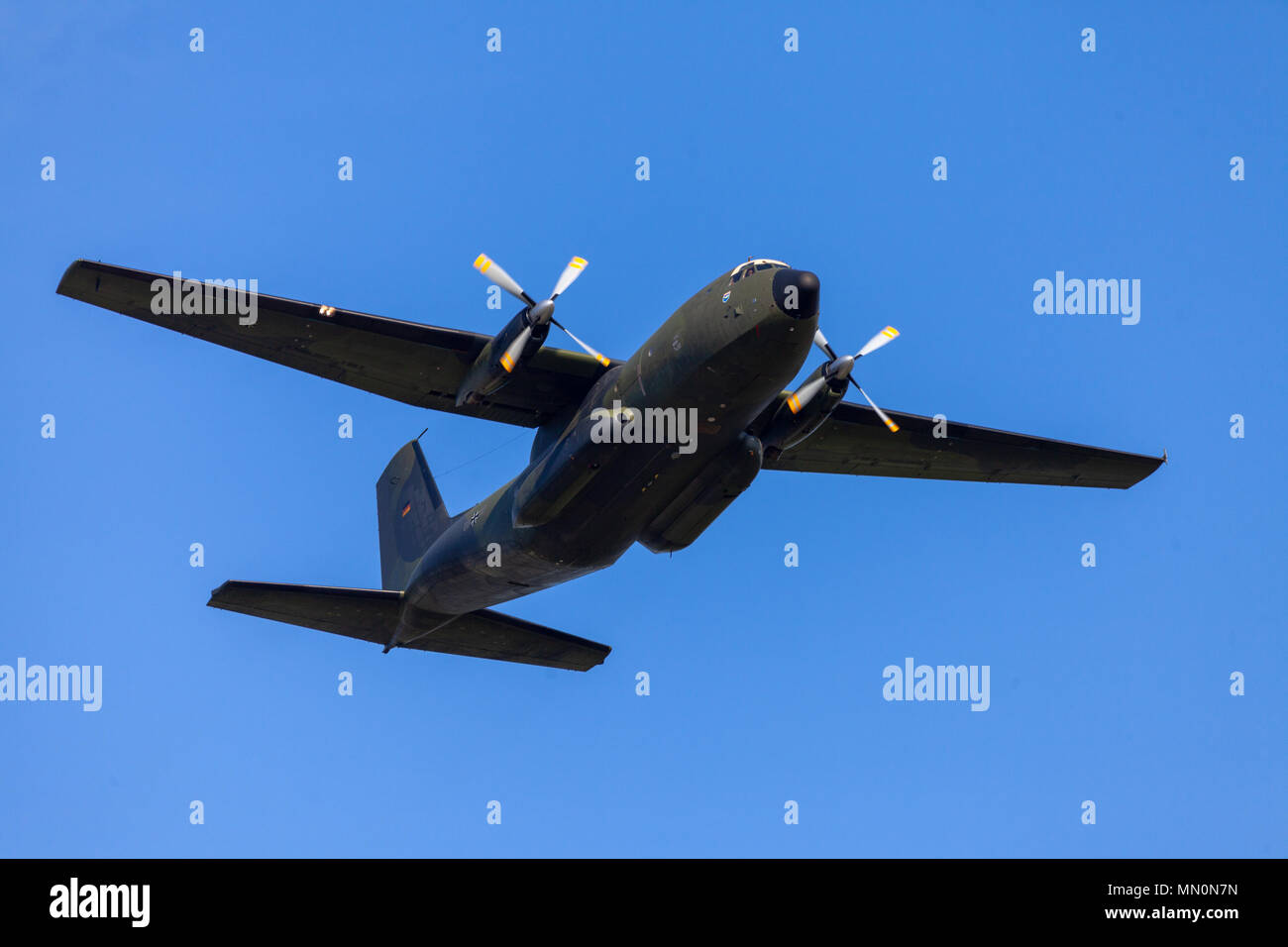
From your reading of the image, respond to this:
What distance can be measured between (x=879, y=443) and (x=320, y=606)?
13.0m

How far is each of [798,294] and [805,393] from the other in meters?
4.30

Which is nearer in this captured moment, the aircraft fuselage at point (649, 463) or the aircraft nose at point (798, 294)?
the aircraft nose at point (798, 294)

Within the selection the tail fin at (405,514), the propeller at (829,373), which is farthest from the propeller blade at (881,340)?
the tail fin at (405,514)

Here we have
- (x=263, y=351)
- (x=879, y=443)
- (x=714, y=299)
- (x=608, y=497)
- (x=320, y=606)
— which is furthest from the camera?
(x=879, y=443)

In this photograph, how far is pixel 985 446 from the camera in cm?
2861

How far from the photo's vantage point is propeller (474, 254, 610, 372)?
74.3ft

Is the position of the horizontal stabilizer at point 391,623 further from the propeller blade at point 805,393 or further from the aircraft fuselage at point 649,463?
the propeller blade at point 805,393

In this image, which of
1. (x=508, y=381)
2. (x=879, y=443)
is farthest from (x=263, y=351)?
(x=879, y=443)

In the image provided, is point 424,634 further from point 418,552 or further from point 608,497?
point 608,497

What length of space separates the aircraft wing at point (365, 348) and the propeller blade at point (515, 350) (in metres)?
0.97

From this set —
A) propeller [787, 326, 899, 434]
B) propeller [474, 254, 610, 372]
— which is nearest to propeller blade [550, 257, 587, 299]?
propeller [474, 254, 610, 372]

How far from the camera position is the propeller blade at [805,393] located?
24.1m

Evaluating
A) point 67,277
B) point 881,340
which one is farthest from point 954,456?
point 67,277

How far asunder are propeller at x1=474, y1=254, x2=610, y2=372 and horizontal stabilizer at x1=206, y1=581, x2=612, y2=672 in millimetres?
7332
